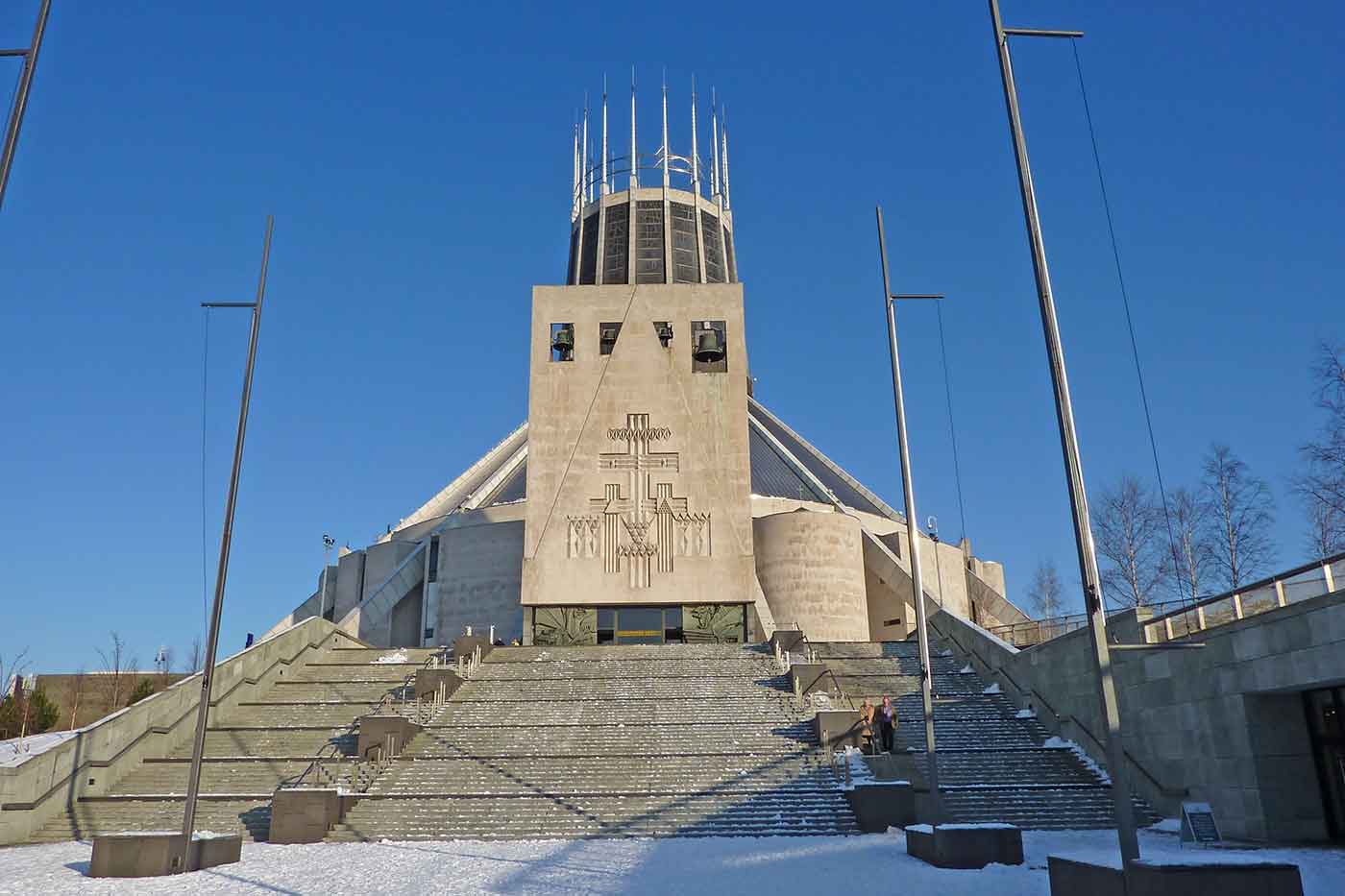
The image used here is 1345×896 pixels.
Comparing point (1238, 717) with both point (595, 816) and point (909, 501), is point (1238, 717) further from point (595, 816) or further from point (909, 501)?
point (595, 816)

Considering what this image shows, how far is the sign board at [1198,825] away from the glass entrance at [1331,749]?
1.44 metres

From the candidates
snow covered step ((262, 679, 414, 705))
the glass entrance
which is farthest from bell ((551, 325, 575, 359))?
the glass entrance

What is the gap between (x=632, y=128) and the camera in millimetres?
56375

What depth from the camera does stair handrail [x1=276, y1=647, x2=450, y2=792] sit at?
15734mm

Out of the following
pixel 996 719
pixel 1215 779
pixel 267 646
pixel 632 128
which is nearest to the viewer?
pixel 1215 779

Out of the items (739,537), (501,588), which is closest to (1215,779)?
(739,537)

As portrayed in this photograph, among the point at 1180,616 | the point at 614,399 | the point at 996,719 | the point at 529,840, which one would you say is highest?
the point at 614,399

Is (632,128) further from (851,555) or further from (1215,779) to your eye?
(1215,779)

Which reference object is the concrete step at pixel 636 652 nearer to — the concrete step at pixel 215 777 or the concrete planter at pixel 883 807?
the concrete step at pixel 215 777

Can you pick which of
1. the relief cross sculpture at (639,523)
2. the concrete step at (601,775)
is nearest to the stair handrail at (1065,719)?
the concrete step at (601,775)

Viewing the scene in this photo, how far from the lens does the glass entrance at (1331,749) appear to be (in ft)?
41.1

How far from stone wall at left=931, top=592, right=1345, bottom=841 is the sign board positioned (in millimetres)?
882

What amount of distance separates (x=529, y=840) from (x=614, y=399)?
1736 cm

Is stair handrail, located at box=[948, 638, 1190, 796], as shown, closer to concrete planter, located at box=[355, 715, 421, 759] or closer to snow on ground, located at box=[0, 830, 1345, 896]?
snow on ground, located at box=[0, 830, 1345, 896]
